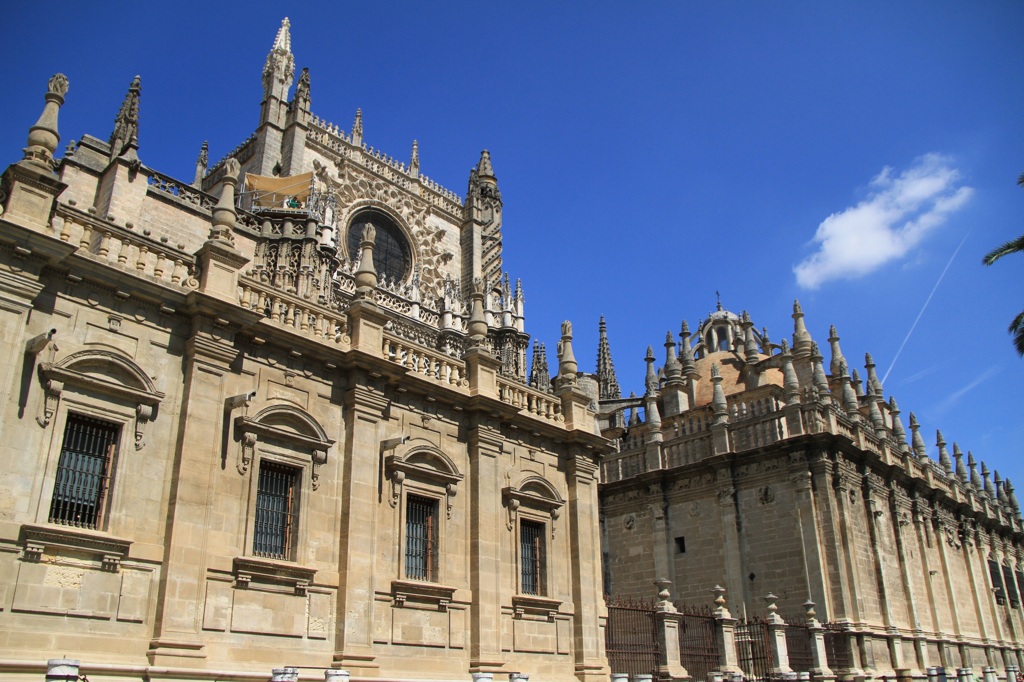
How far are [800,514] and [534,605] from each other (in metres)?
12.8

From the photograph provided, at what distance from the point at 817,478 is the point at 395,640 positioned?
671 inches

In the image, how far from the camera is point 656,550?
3016cm

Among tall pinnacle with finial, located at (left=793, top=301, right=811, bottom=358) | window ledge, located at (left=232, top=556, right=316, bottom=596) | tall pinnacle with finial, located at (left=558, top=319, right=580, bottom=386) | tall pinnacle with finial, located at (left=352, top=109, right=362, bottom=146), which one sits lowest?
window ledge, located at (left=232, top=556, right=316, bottom=596)

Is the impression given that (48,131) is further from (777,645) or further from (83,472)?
(777,645)

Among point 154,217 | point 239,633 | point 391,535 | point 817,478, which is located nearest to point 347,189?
point 154,217

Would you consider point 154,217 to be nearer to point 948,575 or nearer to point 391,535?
point 391,535

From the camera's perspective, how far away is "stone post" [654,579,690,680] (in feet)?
64.6

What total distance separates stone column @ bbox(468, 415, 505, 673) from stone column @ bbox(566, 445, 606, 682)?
82.2 inches

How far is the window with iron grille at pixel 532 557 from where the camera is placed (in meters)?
17.7

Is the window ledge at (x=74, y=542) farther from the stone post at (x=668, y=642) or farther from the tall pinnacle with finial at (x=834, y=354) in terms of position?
the tall pinnacle with finial at (x=834, y=354)

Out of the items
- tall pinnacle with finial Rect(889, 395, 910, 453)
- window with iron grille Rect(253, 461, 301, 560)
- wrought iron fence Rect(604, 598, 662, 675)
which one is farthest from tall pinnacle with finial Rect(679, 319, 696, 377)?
window with iron grille Rect(253, 461, 301, 560)

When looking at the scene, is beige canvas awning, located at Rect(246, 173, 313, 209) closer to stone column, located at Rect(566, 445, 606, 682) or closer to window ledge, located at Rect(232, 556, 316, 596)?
stone column, located at Rect(566, 445, 606, 682)

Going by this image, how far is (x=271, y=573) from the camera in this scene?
13.3 m

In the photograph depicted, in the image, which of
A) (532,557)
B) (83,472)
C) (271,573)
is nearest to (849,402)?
(532,557)
